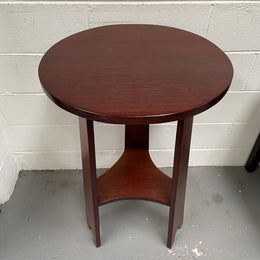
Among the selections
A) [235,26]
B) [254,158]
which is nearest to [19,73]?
[235,26]

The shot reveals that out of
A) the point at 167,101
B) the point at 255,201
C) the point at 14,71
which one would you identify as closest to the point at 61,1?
the point at 14,71

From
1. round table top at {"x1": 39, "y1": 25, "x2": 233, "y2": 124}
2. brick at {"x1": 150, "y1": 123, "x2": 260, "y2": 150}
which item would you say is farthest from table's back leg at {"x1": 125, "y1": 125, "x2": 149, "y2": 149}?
round table top at {"x1": 39, "y1": 25, "x2": 233, "y2": 124}

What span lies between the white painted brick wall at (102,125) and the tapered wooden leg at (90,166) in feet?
1.46

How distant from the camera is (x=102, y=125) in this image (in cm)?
147

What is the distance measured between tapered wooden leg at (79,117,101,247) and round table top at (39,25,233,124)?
0.15 metres

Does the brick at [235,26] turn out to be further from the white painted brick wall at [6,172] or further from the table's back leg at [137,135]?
the white painted brick wall at [6,172]

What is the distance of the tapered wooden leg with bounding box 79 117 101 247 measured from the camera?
91 centimetres

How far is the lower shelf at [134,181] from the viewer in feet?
3.96

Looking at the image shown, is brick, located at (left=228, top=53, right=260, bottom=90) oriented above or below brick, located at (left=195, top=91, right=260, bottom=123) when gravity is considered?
above

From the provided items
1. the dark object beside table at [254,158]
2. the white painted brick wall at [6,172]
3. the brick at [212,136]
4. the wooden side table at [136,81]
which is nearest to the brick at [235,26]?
the wooden side table at [136,81]

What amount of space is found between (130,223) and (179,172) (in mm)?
530

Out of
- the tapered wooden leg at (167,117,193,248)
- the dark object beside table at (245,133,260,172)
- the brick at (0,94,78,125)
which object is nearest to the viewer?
the tapered wooden leg at (167,117,193,248)

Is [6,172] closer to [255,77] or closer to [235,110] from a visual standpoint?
[235,110]

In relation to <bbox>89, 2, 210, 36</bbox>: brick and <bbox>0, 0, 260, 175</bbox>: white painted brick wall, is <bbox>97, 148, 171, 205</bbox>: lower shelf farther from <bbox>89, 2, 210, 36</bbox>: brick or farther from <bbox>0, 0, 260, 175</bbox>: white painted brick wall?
<bbox>89, 2, 210, 36</bbox>: brick
